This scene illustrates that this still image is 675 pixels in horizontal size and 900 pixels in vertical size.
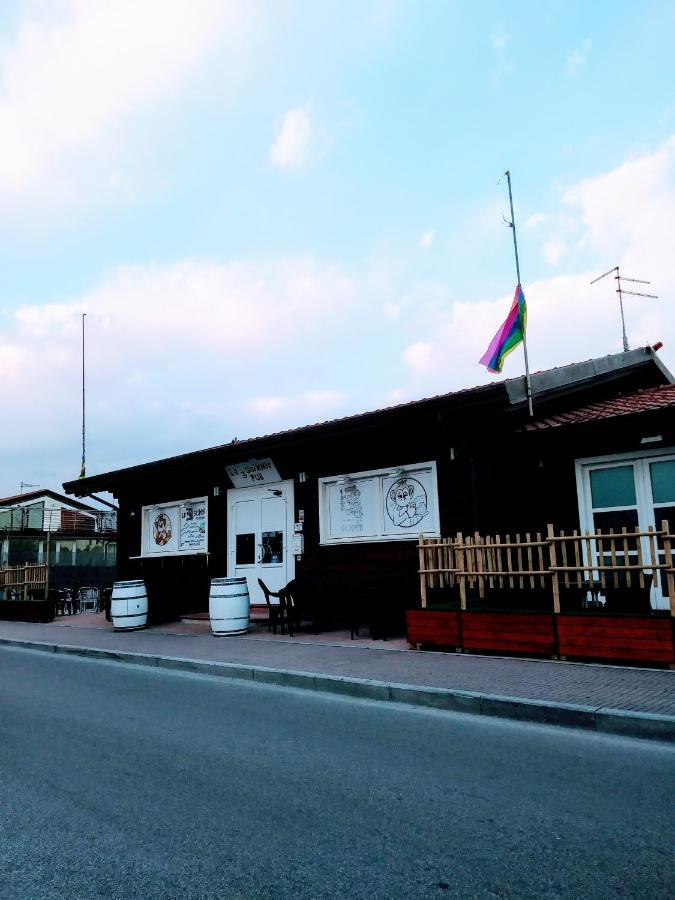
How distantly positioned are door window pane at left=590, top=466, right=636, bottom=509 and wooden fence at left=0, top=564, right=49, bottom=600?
1351 centimetres

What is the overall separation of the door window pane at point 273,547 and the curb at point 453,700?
4579 millimetres

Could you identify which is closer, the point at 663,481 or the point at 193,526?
the point at 663,481

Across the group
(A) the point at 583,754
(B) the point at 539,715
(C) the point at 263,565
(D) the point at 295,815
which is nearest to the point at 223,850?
(D) the point at 295,815

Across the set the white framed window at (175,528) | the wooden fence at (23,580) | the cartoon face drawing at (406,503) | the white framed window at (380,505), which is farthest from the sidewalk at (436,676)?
the wooden fence at (23,580)

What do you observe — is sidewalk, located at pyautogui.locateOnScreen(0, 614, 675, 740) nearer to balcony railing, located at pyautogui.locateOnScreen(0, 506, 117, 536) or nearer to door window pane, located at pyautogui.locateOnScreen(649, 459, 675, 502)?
door window pane, located at pyautogui.locateOnScreen(649, 459, 675, 502)

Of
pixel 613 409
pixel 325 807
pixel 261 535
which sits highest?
pixel 613 409

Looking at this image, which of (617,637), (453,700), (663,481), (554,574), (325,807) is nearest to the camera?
(325,807)

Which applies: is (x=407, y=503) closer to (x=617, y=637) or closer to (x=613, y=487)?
(x=613, y=487)

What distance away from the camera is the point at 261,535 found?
1434cm

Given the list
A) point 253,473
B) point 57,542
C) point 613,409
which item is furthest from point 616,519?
point 57,542

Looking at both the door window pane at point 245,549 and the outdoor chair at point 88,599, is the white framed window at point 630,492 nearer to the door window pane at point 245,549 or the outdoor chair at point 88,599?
the door window pane at point 245,549

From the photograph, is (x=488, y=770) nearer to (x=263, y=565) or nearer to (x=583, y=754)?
(x=583, y=754)

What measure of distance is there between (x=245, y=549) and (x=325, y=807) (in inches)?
428

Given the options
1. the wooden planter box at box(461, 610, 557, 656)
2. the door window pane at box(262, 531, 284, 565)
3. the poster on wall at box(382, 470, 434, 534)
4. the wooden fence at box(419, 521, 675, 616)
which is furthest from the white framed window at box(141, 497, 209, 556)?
the wooden planter box at box(461, 610, 557, 656)
